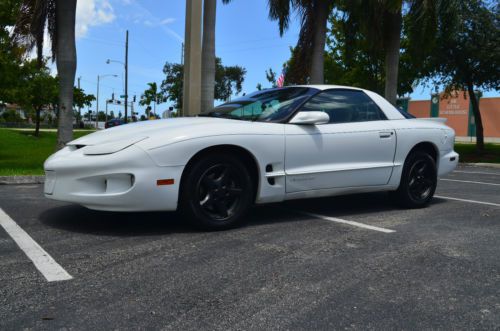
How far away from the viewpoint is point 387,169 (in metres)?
5.01

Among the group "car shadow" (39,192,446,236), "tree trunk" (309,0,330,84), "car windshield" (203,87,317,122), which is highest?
"tree trunk" (309,0,330,84)

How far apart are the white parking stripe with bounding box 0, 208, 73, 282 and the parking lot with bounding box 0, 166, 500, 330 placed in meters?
0.02

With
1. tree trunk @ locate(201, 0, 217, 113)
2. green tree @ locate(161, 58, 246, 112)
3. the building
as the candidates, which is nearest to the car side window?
tree trunk @ locate(201, 0, 217, 113)

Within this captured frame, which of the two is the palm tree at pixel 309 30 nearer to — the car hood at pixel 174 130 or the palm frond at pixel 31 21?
the palm frond at pixel 31 21

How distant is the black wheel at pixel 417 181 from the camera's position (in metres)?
5.23

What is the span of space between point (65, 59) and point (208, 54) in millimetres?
3358

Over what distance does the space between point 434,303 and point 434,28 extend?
43.1 ft

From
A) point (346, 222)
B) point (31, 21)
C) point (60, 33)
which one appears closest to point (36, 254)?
point (346, 222)

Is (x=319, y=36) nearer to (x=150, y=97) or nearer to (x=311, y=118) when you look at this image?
(x=311, y=118)

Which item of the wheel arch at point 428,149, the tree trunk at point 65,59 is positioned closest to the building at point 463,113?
the tree trunk at point 65,59

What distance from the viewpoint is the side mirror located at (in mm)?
4344

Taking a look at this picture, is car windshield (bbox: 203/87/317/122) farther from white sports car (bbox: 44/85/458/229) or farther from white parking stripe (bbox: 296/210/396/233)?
white parking stripe (bbox: 296/210/396/233)

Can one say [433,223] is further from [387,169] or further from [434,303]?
[434,303]

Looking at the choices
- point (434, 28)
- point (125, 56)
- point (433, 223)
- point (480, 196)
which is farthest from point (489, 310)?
point (125, 56)
